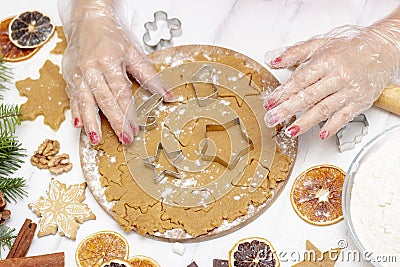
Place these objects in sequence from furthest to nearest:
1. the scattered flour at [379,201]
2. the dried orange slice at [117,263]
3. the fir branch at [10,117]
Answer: the fir branch at [10,117] < the dried orange slice at [117,263] < the scattered flour at [379,201]

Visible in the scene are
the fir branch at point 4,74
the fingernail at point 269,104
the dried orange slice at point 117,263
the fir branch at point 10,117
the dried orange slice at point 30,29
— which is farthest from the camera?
the dried orange slice at point 30,29

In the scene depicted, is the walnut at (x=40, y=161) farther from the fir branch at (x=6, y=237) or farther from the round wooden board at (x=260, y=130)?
the fir branch at (x=6, y=237)

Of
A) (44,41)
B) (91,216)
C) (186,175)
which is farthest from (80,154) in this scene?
(44,41)

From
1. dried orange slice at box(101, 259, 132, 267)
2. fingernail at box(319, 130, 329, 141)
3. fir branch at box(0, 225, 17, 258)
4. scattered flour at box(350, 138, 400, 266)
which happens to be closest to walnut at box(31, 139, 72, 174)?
fir branch at box(0, 225, 17, 258)

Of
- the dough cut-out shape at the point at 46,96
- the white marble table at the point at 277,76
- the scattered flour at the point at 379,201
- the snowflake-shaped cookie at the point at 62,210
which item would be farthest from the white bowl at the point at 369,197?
the dough cut-out shape at the point at 46,96

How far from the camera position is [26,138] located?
8.04 ft

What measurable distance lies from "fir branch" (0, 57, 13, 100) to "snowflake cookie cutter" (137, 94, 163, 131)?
1.94 feet

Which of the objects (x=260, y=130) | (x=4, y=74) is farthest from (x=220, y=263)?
(x=4, y=74)

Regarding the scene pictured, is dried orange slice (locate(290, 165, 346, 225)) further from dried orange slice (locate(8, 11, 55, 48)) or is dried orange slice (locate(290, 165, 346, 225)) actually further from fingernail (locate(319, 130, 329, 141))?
dried orange slice (locate(8, 11, 55, 48))

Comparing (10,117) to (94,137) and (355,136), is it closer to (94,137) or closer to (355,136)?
(94,137)

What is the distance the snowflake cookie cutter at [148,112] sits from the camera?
92.0 inches

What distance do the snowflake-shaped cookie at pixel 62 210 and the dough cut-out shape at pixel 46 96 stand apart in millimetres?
283

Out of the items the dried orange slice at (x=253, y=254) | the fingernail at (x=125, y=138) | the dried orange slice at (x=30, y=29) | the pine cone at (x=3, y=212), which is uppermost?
the dried orange slice at (x=30, y=29)

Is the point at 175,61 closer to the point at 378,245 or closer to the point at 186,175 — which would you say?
the point at 186,175
